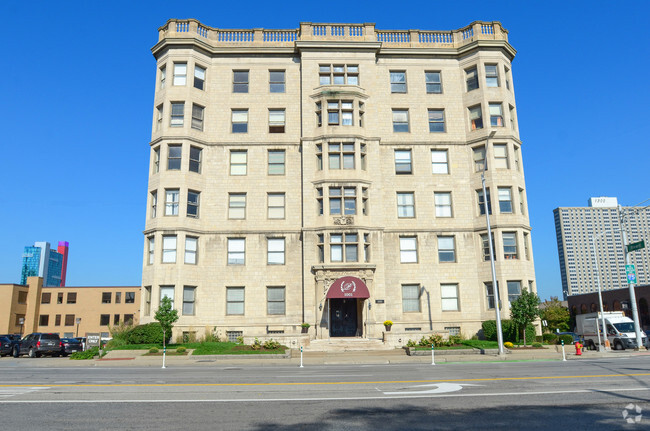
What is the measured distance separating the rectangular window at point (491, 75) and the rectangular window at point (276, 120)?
16.8 metres

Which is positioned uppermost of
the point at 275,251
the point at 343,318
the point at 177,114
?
the point at 177,114

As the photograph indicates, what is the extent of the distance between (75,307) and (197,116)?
5895cm

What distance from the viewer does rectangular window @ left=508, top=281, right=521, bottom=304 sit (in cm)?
3331

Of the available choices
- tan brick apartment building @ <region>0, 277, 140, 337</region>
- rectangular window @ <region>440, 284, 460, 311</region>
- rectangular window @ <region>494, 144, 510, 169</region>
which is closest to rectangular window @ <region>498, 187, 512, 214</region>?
rectangular window @ <region>494, 144, 510, 169</region>

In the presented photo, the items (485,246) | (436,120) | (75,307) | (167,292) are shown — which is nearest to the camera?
(167,292)

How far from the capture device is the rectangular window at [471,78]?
1487 inches

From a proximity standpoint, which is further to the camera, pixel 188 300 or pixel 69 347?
pixel 69 347

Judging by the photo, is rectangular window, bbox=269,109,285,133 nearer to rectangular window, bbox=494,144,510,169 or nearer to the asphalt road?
rectangular window, bbox=494,144,510,169

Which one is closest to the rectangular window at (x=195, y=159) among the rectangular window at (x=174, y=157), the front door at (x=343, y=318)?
the rectangular window at (x=174, y=157)

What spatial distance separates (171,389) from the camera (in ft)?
42.5

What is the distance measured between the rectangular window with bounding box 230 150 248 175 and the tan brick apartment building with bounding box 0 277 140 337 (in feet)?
168

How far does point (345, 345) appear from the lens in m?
30.1

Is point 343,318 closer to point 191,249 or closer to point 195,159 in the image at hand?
point 191,249

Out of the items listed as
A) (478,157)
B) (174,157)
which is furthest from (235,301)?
(478,157)
